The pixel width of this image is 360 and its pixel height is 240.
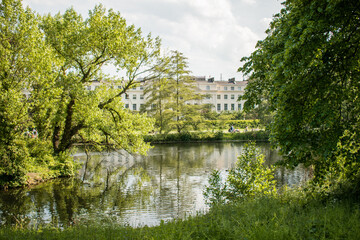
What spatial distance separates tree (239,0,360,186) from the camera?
663 centimetres

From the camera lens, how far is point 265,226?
5.55 m

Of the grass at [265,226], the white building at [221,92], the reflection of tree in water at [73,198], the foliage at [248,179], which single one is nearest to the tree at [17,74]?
the reflection of tree in water at [73,198]

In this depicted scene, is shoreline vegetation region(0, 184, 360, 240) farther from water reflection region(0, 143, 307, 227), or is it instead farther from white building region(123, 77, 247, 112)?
white building region(123, 77, 247, 112)

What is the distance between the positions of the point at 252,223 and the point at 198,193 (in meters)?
9.44

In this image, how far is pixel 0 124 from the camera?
15.6m

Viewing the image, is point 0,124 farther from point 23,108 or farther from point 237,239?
point 237,239

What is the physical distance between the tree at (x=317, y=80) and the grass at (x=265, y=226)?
3.88 feet

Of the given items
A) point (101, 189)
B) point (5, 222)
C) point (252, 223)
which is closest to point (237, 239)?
point (252, 223)

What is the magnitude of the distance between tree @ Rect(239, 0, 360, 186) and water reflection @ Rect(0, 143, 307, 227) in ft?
13.1

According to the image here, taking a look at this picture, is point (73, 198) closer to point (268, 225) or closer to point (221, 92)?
point (268, 225)

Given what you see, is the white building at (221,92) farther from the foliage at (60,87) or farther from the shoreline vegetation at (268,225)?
the shoreline vegetation at (268,225)

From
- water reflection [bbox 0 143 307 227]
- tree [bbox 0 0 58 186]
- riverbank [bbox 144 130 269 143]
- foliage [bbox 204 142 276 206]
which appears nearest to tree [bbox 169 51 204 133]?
riverbank [bbox 144 130 269 143]

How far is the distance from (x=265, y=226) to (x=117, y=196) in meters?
10.8

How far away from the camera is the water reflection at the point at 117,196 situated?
11727 mm
